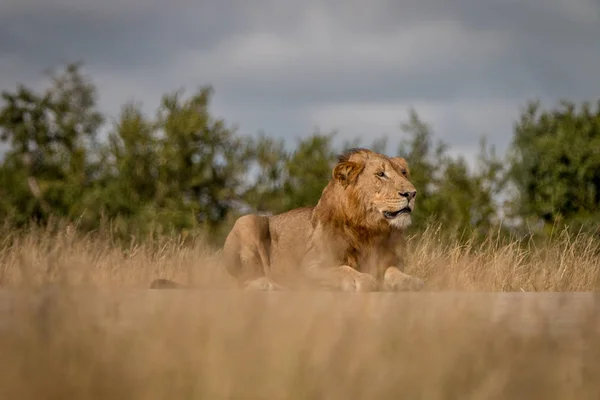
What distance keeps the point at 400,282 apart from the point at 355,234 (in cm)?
73

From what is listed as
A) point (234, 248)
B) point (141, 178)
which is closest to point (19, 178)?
point (141, 178)

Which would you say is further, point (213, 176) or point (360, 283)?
point (213, 176)

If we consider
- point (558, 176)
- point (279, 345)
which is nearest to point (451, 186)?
point (558, 176)

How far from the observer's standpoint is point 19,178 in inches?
715

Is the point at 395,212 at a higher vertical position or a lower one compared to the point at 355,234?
higher

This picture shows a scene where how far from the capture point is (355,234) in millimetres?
7363

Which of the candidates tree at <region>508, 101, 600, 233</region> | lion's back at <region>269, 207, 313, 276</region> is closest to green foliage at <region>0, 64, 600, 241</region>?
tree at <region>508, 101, 600, 233</region>

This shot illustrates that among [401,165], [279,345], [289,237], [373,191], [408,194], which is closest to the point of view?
[279,345]

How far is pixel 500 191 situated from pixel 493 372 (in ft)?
50.1

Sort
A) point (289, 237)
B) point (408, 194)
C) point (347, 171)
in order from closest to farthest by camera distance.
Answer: point (408, 194), point (347, 171), point (289, 237)

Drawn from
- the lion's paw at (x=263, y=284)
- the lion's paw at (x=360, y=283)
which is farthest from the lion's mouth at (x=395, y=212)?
the lion's paw at (x=263, y=284)

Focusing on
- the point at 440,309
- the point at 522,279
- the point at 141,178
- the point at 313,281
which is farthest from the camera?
the point at 141,178

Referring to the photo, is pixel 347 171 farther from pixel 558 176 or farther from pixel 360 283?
pixel 558 176

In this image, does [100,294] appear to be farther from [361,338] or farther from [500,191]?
[500,191]
